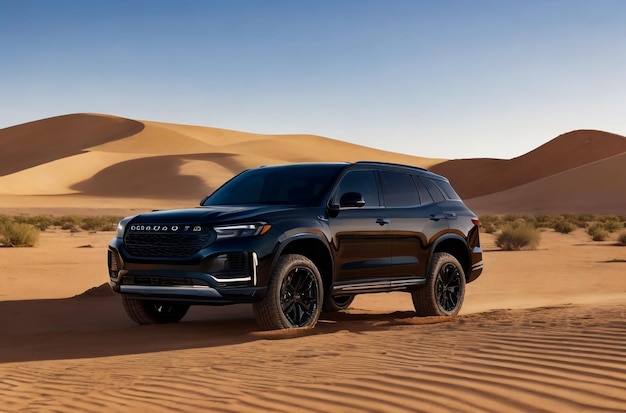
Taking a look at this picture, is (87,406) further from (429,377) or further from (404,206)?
(404,206)

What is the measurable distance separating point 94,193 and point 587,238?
85566 mm

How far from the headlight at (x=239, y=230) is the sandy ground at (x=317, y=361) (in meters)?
1.04

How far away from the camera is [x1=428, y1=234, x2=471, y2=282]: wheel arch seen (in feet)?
38.2

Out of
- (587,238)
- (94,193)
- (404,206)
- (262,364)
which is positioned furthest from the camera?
(94,193)

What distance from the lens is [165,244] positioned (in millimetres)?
9453

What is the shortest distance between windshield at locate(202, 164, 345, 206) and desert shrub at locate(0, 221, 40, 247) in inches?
575

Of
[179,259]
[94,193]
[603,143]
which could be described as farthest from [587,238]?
[603,143]

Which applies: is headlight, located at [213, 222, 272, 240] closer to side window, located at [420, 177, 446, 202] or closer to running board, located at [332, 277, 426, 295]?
A: running board, located at [332, 277, 426, 295]

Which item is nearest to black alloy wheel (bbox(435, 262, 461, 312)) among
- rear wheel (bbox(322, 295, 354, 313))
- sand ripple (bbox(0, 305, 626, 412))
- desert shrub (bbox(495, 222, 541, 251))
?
rear wheel (bbox(322, 295, 354, 313))

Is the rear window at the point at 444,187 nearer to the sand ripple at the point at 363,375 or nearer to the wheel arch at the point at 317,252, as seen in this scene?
the wheel arch at the point at 317,252

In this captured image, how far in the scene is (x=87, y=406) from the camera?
573cm

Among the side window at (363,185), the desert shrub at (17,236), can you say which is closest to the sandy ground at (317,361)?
the side window at (363,185)

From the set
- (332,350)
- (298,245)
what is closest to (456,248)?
(298,245)

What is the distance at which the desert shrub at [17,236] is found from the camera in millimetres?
23984
